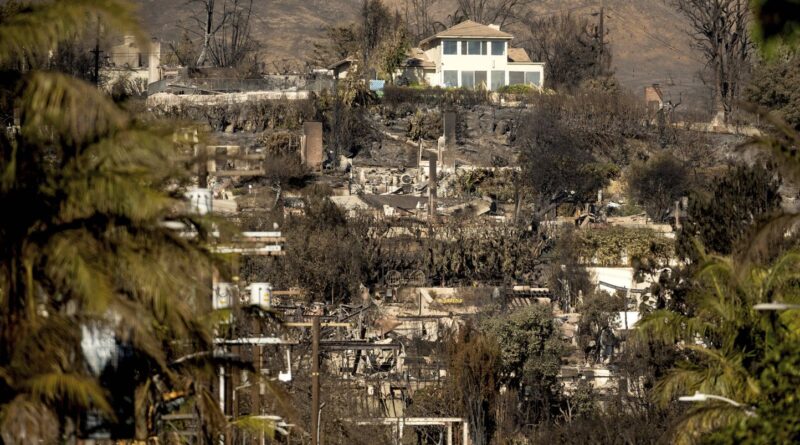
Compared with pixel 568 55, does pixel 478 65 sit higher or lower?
lower

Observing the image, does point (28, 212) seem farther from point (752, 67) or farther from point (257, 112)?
point (752, 67)

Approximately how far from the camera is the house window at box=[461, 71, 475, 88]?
77500 mm

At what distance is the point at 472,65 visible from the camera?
7812cm

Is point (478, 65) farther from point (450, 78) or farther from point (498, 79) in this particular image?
point (450, 78)

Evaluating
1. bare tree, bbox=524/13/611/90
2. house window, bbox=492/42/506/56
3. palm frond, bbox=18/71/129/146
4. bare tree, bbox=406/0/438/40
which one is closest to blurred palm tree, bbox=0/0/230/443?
palm frond, bbox=18/71/129/146

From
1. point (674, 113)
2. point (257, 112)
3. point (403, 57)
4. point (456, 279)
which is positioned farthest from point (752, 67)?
point (456, 279)

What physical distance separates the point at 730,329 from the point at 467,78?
62630mm

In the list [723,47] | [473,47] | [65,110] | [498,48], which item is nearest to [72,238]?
[65,110]

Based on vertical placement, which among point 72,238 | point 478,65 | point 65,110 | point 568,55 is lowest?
point 72,238

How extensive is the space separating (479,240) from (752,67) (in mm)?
29176

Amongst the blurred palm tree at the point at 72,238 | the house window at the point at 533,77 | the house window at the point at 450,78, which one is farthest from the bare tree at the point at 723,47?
the blurred palm tree at the point at 72,238

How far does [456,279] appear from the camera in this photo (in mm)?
54281

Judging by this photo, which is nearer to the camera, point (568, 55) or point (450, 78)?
point (450, 78)

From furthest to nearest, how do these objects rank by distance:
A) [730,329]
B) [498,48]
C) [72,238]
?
[498,48]
[730,329]
[72,238]
